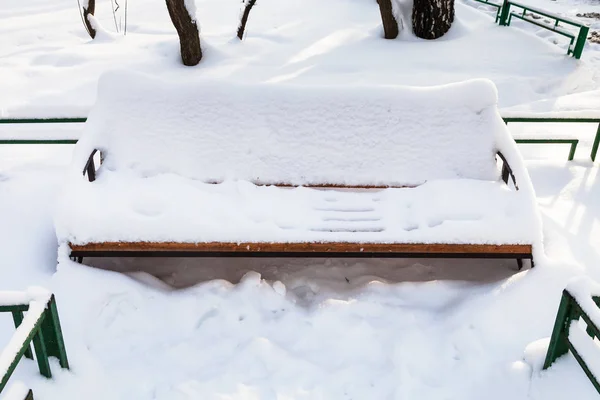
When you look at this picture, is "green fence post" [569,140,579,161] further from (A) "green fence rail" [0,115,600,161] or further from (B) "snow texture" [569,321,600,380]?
(B) "snow texture" [569,321,600,380]

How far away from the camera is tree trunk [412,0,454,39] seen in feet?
31.5

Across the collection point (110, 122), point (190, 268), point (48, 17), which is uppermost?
point (110, 122)

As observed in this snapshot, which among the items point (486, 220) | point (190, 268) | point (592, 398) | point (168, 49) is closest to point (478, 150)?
point (486, 220)

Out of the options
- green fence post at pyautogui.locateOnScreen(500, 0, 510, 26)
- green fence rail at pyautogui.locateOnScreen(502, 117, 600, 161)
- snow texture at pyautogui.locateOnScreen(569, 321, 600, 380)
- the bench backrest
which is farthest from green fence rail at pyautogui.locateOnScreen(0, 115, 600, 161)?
green fence post at pyautogui.locateOnScreen(500, 0, 510, 26)

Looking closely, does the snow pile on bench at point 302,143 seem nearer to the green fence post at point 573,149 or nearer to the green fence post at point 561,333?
the green fence post at point 561,333

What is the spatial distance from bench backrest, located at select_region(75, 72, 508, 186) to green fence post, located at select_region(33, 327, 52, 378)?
170 centimetres

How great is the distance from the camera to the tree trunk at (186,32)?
26.8ft

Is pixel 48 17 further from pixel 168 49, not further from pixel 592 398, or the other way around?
pixel 592 398

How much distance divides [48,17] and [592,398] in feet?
45.9

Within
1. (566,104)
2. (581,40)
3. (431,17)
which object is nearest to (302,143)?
(566,104)

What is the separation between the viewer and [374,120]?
385 centimetres

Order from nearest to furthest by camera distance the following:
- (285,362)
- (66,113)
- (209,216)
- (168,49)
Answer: (285,362)
(209,216)
(66,113)
(168,49)

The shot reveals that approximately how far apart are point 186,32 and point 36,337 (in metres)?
7.09

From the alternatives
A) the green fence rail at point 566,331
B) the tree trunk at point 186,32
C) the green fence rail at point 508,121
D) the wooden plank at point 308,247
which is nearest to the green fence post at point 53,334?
the wooden plank at point 308,247
